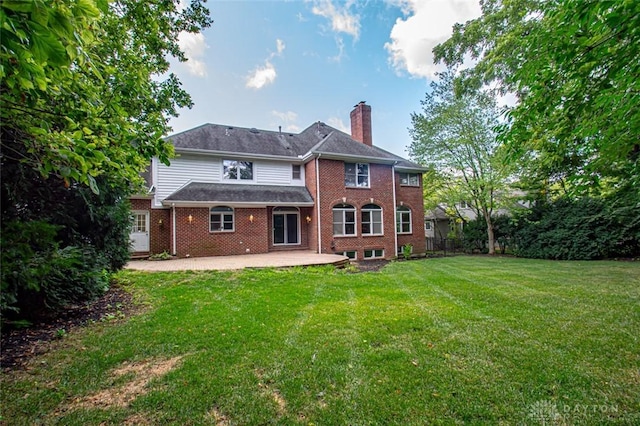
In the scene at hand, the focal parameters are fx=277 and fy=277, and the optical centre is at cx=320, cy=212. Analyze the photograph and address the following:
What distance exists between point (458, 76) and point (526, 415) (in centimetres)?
1403

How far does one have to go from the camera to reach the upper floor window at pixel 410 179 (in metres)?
17.5

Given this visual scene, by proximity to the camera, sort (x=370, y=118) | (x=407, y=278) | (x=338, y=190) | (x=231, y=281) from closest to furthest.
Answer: (x=231, y=281) → (x=407, y=278) → (x=338, y=190) → (x=370, y=118)

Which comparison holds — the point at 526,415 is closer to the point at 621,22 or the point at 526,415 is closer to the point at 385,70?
the point at 621,22

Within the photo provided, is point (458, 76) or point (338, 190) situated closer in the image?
point (458, 76)

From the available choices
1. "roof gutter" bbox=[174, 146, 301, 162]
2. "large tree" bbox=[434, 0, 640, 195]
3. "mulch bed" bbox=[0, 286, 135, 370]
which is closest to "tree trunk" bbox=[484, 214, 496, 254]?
"roof gutter" bbox=[174, 146, 301, 162]

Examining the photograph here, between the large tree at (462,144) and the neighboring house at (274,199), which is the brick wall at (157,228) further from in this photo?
the large tree at (462,144)

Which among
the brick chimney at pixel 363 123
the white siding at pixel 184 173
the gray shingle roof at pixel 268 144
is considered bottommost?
the white siding at pixel 184 173

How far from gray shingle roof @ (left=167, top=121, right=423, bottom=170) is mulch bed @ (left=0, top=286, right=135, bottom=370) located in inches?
366

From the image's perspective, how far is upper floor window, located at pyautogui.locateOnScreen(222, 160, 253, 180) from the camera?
14.7 meters

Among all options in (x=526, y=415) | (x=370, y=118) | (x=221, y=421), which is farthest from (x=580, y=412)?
(x=370, y=118)

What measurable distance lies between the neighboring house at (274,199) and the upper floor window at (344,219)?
5cm

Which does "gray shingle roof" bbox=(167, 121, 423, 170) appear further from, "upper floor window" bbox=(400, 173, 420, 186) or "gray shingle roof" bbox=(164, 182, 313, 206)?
"gray shingle roof" bbox=(164, 182, 313, 206)

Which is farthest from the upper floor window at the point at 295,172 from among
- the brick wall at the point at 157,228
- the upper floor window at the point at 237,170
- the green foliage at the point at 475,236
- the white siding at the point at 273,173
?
the green foliage at the point at 475,236

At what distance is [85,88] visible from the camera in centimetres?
283
